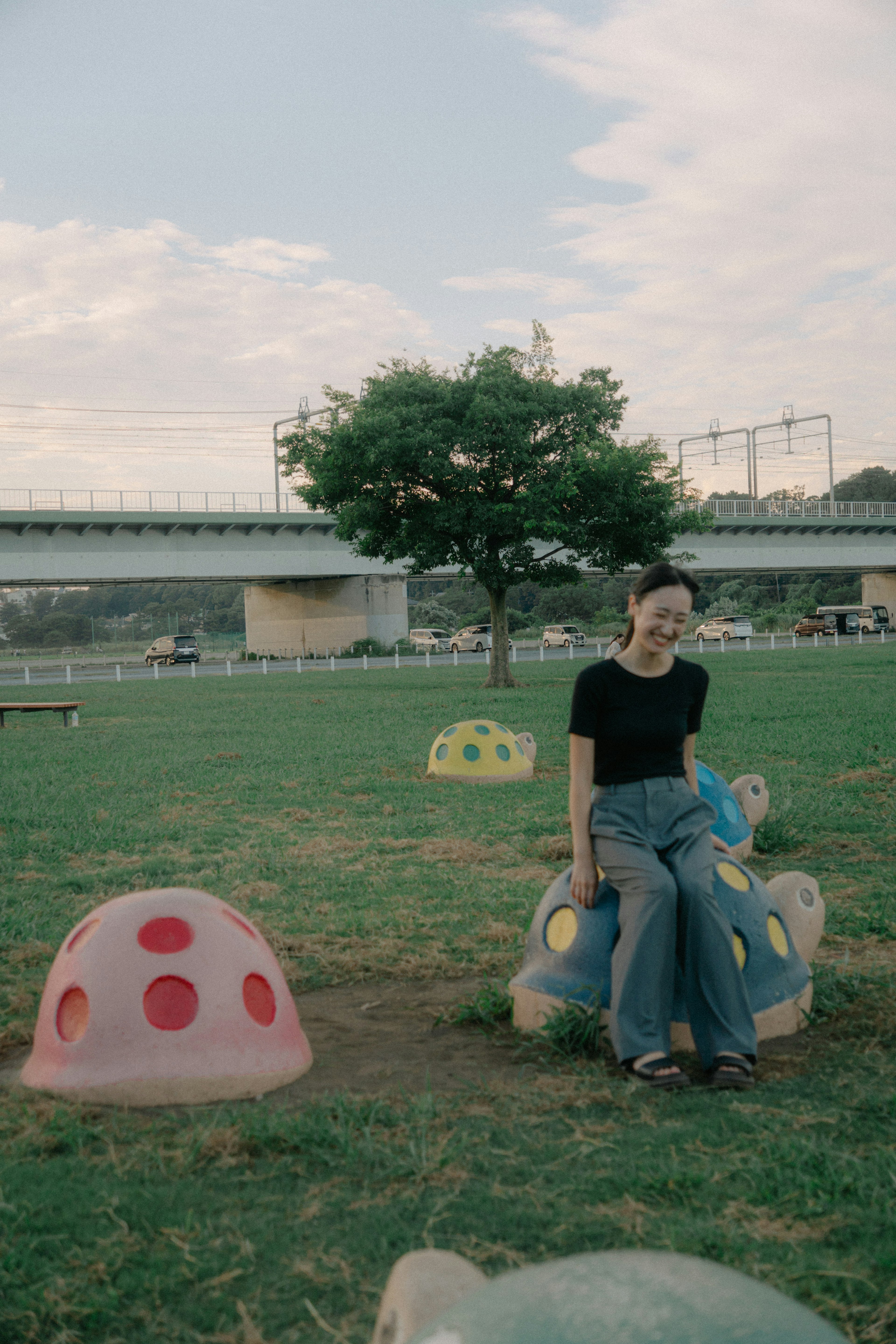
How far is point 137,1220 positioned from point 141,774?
10.7 m

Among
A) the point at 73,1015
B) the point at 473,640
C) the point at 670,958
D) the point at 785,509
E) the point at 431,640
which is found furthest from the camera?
the point at 785,509

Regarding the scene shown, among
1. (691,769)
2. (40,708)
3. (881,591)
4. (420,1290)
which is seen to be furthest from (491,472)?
(881,591)

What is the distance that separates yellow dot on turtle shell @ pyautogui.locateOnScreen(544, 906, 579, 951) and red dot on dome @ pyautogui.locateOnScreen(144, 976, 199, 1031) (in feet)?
4.89

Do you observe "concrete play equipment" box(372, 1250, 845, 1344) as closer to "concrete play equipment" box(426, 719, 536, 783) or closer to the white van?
"concrete play equipment" box(426, 719, 536, 783)

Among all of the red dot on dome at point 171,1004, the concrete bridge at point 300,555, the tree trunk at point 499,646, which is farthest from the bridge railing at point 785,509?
the red dot on dome at point 171,1004

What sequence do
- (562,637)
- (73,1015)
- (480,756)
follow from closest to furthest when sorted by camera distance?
(73,1015)
(480,756)
(562,637)

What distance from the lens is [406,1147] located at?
11.7 ft

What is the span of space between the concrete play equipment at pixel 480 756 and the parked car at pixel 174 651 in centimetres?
4210

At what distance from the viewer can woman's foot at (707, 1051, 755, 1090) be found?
3984mm

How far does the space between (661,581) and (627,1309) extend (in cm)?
315

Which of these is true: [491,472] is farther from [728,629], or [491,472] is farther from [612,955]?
[728,629]

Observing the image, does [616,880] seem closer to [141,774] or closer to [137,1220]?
[137,1220]

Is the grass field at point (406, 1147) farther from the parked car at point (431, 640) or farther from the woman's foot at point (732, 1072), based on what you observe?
the parked car at point (431, 640)

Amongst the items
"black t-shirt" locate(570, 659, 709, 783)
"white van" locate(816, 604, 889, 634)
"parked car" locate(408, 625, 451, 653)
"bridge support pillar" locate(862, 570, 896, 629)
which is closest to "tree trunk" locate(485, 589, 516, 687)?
"black t-shirt" locate(570, 659, 709, 783)
